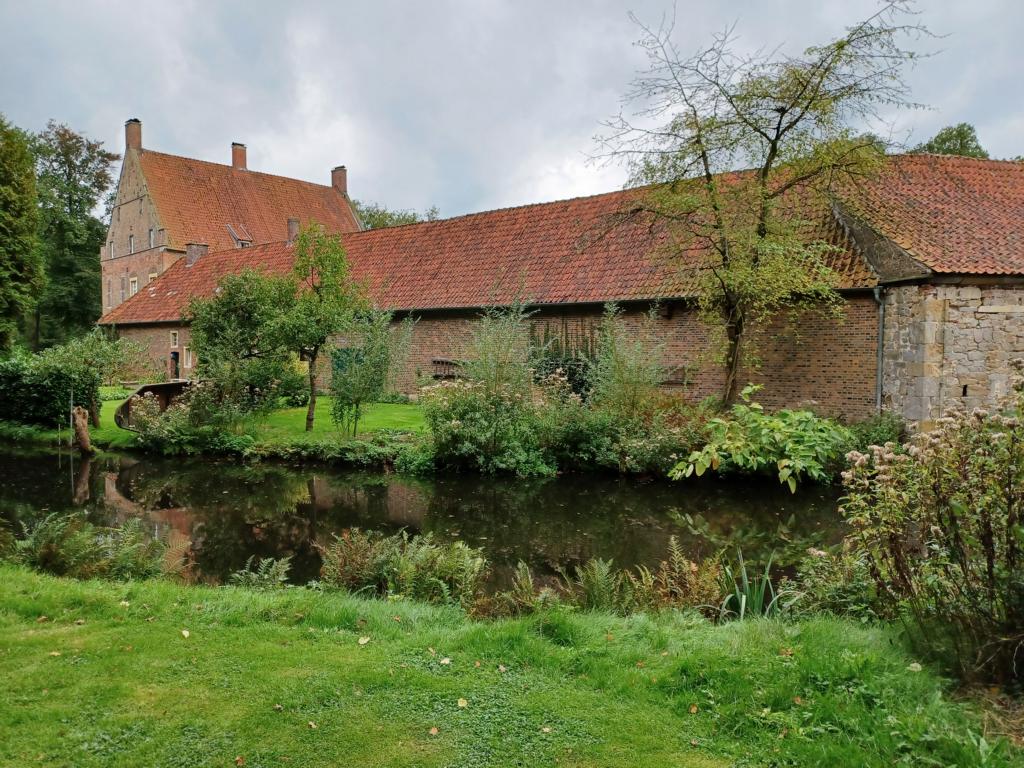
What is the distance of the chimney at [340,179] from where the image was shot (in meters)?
44.1

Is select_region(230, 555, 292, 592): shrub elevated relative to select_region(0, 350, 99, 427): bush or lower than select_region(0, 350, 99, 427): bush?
lower

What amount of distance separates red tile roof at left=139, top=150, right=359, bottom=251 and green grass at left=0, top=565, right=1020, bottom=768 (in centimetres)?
3300

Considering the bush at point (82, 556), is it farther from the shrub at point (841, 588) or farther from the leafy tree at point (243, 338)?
the leafy tree at point (243, 338)

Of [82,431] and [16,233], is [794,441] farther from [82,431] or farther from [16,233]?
[16,233]

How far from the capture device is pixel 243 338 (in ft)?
53.4

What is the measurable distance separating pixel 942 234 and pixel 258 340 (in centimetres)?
1394

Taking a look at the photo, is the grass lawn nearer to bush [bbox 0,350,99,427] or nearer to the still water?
the still water

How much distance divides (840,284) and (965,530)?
36.5 feet

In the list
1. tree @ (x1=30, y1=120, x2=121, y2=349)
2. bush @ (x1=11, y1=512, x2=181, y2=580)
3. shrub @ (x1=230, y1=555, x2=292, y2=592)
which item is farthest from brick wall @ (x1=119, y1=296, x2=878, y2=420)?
tree @ (x1=30, y1=120, x2=121, y2=349)

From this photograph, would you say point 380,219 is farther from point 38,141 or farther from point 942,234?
point 942,234

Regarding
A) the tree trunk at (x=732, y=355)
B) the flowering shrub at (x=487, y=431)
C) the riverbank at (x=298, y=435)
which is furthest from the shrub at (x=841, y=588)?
the riverbank at (x=298, y=435)

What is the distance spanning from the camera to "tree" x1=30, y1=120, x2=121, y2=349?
131ft

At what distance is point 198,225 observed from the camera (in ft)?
117

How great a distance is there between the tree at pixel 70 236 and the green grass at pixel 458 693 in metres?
42.1
